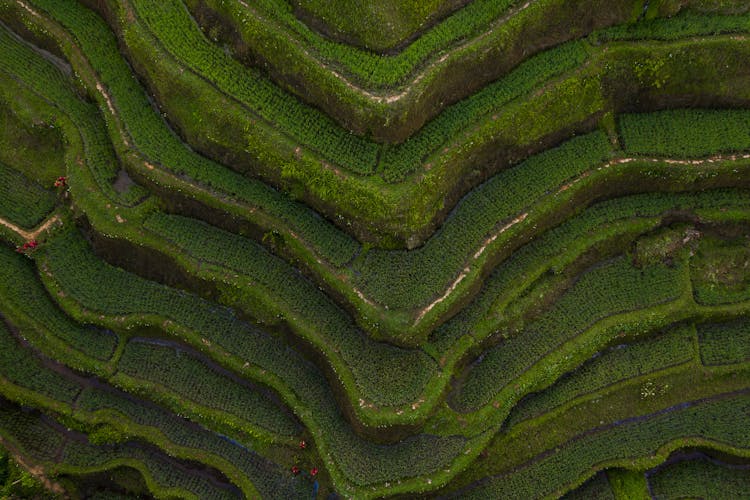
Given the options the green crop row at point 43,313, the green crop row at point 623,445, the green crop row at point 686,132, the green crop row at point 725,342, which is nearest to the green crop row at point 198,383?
the green crop row at point 43,313

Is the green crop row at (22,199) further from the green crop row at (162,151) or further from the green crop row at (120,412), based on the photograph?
the green crop row at (120,412)

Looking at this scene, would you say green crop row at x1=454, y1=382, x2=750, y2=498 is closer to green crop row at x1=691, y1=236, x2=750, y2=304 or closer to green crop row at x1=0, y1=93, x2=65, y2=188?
green crop row at x1=691, y1=236, x2=750, y2=304

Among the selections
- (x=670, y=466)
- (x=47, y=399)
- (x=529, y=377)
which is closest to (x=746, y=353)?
(x=670, y=466)

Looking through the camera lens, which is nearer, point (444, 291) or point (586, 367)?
point (444, 291)

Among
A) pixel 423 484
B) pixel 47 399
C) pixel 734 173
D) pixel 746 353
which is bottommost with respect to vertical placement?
pixel 47 399

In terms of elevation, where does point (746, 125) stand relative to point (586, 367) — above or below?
above

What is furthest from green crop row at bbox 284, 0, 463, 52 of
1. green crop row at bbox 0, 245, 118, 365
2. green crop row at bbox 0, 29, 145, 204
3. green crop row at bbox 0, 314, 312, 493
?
green crop row at bbox 0, 314, 312, 493

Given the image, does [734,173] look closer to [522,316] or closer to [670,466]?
[522,316]

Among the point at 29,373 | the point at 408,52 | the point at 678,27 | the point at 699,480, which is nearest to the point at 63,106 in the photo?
the point at 29,373

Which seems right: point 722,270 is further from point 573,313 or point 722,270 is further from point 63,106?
point 63,106
